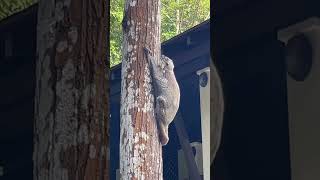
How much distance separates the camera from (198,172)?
9578mm

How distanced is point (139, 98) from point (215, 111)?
240 inches

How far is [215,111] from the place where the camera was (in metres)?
2.38

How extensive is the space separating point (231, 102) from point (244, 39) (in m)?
0.23

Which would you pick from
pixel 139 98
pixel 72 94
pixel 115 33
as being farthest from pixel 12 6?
pixel 115 33

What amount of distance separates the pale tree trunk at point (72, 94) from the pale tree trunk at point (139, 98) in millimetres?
5690

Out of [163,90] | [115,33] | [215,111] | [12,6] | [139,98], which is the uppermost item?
[115,33]

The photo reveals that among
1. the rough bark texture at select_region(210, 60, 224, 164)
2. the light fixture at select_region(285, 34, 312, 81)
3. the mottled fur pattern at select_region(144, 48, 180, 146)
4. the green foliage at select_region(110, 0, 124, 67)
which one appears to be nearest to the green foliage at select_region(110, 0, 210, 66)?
the green foliage at select_region(110, 0, 124, 67)

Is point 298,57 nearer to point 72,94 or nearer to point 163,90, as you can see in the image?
point 72,94

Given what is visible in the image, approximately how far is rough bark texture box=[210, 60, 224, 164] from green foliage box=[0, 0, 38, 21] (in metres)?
1.41

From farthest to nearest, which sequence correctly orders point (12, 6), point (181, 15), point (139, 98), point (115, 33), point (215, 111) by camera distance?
1. point (181, 15)
2. point (115, 33)
3. point (139, 98)
4. point (12, 6)
5. point (215, 111)

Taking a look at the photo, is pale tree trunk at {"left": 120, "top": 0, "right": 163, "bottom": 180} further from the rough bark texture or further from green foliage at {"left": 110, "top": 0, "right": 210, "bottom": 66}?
green foliage at {"left": 110, "top": 0, "right": 210, "bottom": 66}

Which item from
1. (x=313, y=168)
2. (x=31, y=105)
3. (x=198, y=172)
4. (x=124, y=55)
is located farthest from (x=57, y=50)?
(x=198, y=172)

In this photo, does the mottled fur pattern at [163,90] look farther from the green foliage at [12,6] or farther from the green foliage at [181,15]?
the green foliage at [181,15]

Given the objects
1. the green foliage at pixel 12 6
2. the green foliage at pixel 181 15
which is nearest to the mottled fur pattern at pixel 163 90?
the green foliage at pixel 12 6
